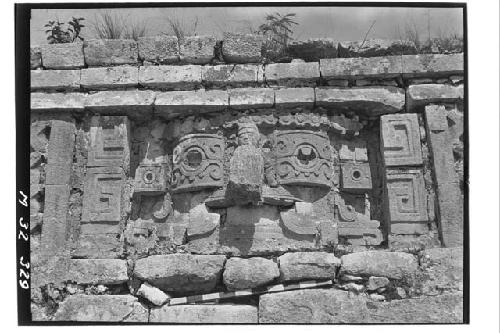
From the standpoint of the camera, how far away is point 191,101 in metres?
7.93

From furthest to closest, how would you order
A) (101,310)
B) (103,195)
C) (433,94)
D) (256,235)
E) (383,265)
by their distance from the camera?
1. (433,94)
2. (103,195)
3. (256,235)
4. (383,265)
5. (101,310)

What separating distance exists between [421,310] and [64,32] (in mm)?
4152

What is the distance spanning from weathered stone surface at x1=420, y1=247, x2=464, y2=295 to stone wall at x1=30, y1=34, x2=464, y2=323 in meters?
0.01

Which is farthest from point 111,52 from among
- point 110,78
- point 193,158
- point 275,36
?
point 275,36

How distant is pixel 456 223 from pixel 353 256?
936 mm

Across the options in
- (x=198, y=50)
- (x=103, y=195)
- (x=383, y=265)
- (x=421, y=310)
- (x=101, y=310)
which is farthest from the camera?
Answer: (x=198, y=50)

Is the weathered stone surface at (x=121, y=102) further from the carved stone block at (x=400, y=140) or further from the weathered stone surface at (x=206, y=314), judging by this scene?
the carved stone block at (x=400, y=140)

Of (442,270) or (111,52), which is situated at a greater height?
(111,52)

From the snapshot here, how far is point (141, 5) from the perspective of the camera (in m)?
7.16

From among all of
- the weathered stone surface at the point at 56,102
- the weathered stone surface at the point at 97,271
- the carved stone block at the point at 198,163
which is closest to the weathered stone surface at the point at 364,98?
the carved stone block at the point at 198,163

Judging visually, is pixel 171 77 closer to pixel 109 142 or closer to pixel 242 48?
pixel 242 48

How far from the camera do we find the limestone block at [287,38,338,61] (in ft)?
26.2

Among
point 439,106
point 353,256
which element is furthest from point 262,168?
point 439,106

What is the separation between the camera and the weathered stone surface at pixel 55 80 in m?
8.06
